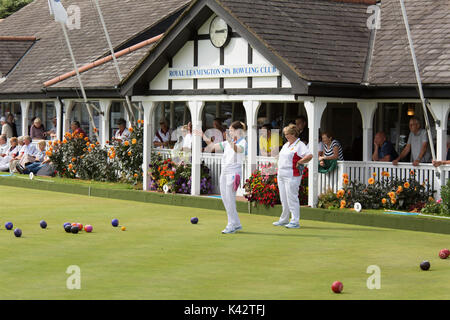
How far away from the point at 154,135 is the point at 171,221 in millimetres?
7121

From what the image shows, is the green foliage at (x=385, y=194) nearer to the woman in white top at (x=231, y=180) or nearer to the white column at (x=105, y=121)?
the woman in white top at (x=231, y=180)

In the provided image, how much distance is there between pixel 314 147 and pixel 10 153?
1291 cm

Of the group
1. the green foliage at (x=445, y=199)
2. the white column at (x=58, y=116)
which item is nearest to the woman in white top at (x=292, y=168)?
the green foliage at (x=445, y=199)

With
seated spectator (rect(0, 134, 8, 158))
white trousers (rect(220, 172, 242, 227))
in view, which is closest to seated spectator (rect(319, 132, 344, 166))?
white trousers (rect(220, 172, 242, 227))

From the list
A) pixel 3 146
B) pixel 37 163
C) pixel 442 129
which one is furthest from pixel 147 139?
pixel 3 146

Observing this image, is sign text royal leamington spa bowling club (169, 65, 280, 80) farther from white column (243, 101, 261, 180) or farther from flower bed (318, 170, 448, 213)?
flower bed (318, 170, 448, 213)

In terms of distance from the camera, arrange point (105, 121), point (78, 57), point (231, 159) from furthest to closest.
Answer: point (78, 57) → point (105, 121) → point (231, 159)

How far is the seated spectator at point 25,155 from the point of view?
1067 inches

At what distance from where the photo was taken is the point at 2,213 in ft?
58.4

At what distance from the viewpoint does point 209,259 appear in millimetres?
11984

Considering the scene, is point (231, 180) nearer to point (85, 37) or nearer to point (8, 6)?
point (85, 37)

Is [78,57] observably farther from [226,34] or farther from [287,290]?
[287,290]

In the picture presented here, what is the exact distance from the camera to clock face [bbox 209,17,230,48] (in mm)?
19609
